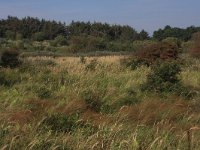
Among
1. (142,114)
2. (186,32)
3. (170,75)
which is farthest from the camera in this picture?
(186,32)

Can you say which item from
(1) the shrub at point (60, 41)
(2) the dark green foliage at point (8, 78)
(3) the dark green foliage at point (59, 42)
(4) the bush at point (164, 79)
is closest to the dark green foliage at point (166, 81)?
(4) the bush at point (164, 79)

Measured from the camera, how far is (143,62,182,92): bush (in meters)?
14.4

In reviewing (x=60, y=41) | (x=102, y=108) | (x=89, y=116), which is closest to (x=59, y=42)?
(x=60, y=41)

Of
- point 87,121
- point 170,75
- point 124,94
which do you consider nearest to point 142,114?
point 87,121

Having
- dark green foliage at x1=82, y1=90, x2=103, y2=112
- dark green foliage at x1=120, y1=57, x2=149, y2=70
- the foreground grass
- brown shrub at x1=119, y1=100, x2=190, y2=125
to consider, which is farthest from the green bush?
dark green foliage at x1=120, y1=57, x2=149, y2=70

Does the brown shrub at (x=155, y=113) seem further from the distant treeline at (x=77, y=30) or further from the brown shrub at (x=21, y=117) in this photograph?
the distant treeline at (x=77, y=30)

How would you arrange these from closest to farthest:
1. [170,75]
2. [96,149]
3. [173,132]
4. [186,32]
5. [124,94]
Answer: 1. [96,149]
2. [173,132]
3. [124,94]
4. [170,75]
5. [186,32]

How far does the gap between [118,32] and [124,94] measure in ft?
308

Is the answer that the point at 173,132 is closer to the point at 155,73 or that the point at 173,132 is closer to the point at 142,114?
the point at 142,114

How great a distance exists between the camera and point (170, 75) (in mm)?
15258

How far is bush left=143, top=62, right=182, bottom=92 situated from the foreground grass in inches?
17.8

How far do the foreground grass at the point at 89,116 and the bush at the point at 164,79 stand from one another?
45 cm

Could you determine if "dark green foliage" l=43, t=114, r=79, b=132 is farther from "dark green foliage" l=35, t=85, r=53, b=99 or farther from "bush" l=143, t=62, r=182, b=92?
"bush" l=143, t=62, r=182, b=92

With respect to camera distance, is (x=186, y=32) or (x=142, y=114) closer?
(x=142, y=114)
